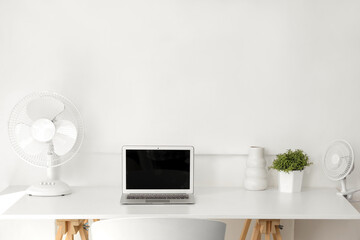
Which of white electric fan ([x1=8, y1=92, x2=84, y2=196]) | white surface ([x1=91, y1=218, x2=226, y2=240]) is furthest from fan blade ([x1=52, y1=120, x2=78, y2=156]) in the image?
white surface ([x1=91, y1=218, x2=226, y2=240])

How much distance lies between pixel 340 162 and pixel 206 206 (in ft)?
2.79

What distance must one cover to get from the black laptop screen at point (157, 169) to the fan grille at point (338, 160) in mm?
816

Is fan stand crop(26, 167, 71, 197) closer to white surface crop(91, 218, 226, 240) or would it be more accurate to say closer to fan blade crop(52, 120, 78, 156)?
fan blade crop(52, 120, 78, 156)

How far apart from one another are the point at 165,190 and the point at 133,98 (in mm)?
569

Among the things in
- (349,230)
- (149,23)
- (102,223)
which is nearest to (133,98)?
(149,23)

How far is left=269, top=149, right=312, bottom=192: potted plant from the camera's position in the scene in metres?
2.79

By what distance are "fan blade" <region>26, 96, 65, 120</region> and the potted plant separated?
1206 mm

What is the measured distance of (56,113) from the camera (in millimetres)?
2756

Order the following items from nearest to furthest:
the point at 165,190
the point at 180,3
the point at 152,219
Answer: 1. the point at 152,219
2. the point at 165,190
3. the point at 180,3

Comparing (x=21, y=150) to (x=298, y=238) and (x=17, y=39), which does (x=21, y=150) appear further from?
(x=298, y=238)

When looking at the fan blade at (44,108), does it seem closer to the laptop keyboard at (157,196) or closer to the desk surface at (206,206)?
the desk surface at (206,206)

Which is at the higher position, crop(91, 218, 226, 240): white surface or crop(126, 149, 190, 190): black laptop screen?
crop(126, 149, 190, 190): black laptop screen

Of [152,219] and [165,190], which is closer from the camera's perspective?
[152,219]

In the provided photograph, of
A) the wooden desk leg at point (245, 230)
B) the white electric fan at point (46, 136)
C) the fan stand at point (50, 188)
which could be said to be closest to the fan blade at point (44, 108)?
the white electric fan at point (46, 136)
